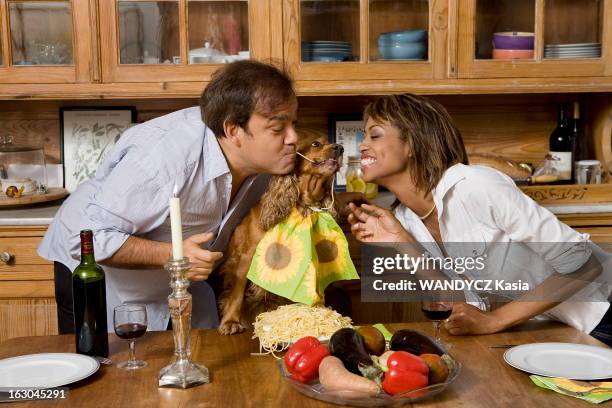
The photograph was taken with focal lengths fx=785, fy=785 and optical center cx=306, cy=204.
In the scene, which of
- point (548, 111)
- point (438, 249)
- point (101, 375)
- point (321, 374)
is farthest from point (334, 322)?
point (548, 111)

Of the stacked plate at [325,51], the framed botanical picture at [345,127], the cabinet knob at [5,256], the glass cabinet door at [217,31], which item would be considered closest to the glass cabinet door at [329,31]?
the stacked plate at [325,51]

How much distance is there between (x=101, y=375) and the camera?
152cm

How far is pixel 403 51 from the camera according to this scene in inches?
121

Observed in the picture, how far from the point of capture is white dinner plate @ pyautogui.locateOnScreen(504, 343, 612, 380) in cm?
146

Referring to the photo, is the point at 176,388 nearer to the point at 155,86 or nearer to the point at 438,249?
the point at 438,249

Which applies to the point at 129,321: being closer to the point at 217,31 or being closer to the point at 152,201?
the point at 152,201

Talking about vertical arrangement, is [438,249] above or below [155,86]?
below

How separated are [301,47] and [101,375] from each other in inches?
72.3

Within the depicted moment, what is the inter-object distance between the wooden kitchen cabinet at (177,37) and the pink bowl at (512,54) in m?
0.90

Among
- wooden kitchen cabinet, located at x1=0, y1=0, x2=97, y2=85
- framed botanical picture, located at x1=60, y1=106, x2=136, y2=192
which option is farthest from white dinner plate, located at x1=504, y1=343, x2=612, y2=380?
framed botanical picture, located at x1=60, y1=106, x2=136, y2=192

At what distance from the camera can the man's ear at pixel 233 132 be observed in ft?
6.79

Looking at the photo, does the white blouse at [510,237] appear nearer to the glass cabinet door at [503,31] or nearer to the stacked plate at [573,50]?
the glass cabinet door at [503,31]

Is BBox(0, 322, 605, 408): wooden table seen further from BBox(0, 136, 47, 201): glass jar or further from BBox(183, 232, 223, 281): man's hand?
BBox(0, 136, 47, 201): glass jar

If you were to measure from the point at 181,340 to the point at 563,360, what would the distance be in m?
0.74
